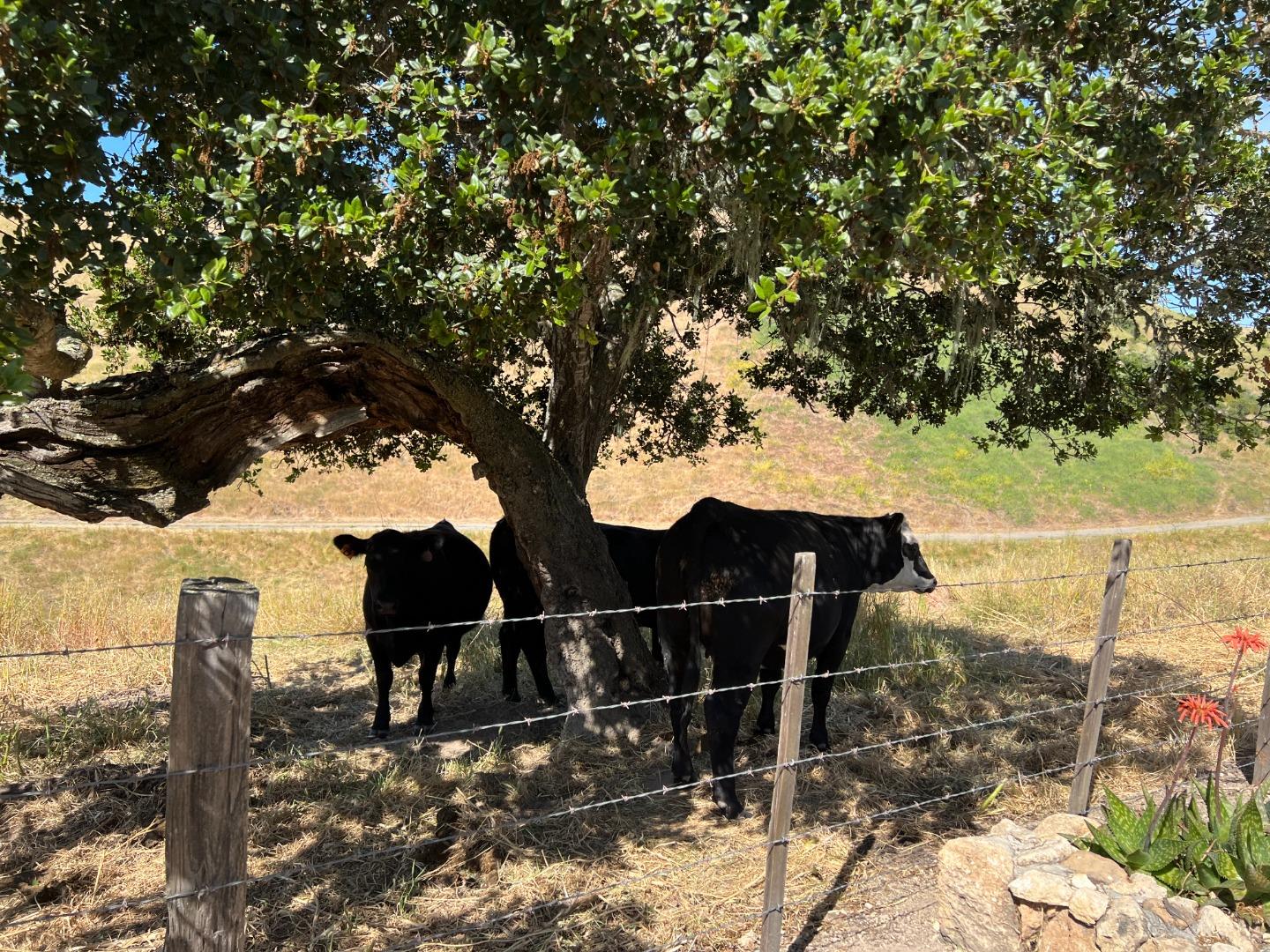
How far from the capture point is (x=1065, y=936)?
13.3ft

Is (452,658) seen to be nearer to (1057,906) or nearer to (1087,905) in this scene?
(1057,906)

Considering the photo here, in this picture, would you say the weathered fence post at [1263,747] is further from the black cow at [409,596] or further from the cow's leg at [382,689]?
the cow's leg at [382,689]

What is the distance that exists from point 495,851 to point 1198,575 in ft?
40.4

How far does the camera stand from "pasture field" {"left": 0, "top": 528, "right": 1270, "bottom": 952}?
480 cm

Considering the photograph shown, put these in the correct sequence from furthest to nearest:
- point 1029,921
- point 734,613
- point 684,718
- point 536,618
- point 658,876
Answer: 1. point 684,718
2. point 734,613
3. point 658,876
4. point 1029,921
5. point 536,618

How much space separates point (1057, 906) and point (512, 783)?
3.85 m

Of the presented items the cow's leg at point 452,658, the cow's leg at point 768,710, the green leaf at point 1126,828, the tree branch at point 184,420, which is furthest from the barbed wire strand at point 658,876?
the cow's leg at point 452,658

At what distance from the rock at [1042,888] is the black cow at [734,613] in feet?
7.33

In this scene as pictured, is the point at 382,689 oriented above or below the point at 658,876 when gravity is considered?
above

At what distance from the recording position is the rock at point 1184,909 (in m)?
4.06

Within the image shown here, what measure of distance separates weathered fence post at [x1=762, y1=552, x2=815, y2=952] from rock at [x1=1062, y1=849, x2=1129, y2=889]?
4.56ft

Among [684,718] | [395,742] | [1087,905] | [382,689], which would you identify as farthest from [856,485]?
[395,742]

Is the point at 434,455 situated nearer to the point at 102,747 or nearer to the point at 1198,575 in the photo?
the point at 102,747

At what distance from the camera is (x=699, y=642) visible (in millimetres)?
6812
